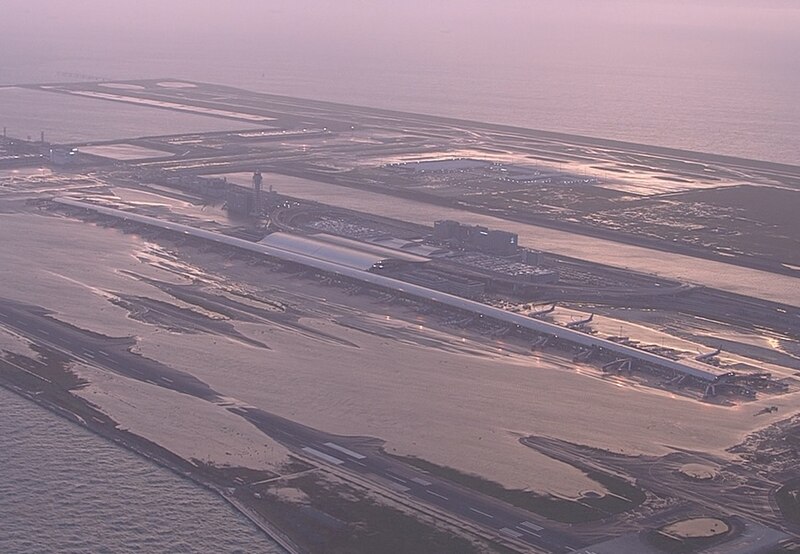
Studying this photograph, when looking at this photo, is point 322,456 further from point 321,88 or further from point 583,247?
point 321,88

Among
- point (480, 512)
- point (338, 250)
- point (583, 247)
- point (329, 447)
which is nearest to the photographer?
point (480, 512)

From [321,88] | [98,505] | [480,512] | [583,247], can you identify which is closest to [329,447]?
[480,512]

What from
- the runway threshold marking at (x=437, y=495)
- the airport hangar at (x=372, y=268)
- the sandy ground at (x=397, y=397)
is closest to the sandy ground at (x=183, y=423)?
the sandy ground at (x=397, y=397)

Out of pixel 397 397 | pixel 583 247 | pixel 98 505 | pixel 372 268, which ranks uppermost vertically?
pixel 583 247

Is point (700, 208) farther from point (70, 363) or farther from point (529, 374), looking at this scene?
point (70, 363)

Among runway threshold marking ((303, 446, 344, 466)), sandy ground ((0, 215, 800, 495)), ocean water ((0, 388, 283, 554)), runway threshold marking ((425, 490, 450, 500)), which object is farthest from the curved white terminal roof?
runway threshold marking ((425, 490, 450, 500))

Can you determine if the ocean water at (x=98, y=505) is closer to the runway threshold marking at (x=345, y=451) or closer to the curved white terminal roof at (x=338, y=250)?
the runway threshold marking at (x=345, y=451)

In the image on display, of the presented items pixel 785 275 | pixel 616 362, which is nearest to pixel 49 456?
pixel 616 362
